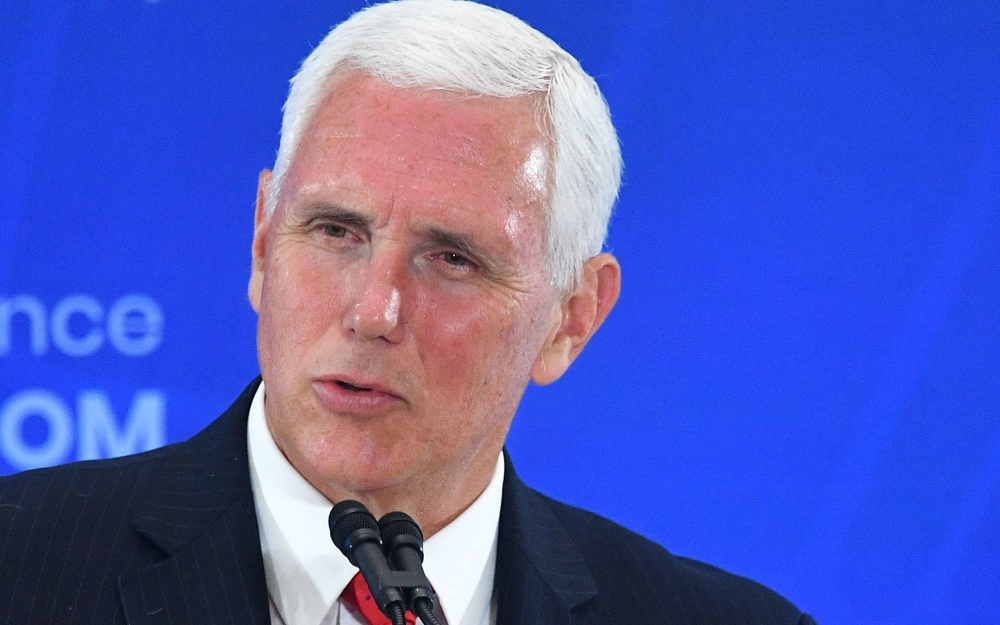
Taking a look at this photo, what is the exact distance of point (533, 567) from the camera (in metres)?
2.50

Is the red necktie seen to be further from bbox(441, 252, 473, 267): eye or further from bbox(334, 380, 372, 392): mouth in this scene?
bbox(441, 252, 473, 267): eye

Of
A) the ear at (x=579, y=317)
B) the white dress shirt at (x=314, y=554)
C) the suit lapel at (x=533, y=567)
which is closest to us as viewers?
the white dress shirt at (x=314, y=554)

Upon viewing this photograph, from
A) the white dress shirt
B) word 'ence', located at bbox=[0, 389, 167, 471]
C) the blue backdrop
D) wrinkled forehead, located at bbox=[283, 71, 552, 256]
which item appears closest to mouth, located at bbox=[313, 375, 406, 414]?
the white dress shirt

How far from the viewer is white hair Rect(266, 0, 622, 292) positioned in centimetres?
235

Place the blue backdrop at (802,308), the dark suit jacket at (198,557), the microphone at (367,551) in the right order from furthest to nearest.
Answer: the blue backdrop at (802,308) → the dark suit jacket at (198,557) → the microphone at (367,551)

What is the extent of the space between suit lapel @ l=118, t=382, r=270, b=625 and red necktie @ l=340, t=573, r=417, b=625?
5.5 inches

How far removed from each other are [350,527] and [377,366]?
1.18 feet

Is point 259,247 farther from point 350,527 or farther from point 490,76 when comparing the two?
point 350,527

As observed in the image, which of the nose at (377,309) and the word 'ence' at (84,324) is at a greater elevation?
the word 'ence' at (84,324)

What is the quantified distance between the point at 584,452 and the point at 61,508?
1528mm

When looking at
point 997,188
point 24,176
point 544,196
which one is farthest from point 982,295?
point 24,176

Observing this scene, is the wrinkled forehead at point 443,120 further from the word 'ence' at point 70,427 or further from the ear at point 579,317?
the word 'ence' at point 70,427

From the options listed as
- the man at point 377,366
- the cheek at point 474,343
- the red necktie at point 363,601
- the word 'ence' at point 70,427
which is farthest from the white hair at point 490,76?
the word 'ence' at point 70,427

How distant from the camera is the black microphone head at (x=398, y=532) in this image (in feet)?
6.23
